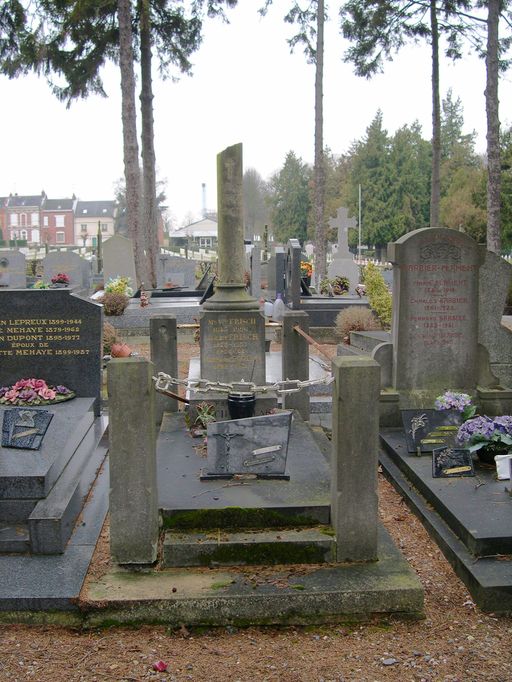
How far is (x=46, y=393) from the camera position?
6324 mm

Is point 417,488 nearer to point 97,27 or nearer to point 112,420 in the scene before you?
point 112,420

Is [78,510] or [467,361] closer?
[78,510]

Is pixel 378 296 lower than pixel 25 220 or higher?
lower

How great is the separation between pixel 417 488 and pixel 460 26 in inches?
796

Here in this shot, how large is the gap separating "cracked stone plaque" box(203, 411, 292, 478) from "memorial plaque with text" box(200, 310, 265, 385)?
2.45 meters

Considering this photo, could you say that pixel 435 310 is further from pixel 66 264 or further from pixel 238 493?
pixel 66 264

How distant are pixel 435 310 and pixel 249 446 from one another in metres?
3.16

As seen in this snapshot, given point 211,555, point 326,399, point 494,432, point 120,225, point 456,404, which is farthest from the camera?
point 120,225

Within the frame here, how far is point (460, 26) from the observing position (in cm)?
2125

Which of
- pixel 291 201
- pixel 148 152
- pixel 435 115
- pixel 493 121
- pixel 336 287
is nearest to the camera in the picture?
pixel 493 121

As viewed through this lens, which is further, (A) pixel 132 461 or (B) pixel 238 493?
(B) pixel 238 493

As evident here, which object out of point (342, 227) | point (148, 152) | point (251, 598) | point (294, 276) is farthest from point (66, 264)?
point (251, 598)

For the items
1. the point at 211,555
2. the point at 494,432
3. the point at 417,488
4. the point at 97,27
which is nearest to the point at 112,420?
the point at 211,555

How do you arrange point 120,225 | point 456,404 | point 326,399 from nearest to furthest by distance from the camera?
point 456,404 → point 326,399 → point 120,225
